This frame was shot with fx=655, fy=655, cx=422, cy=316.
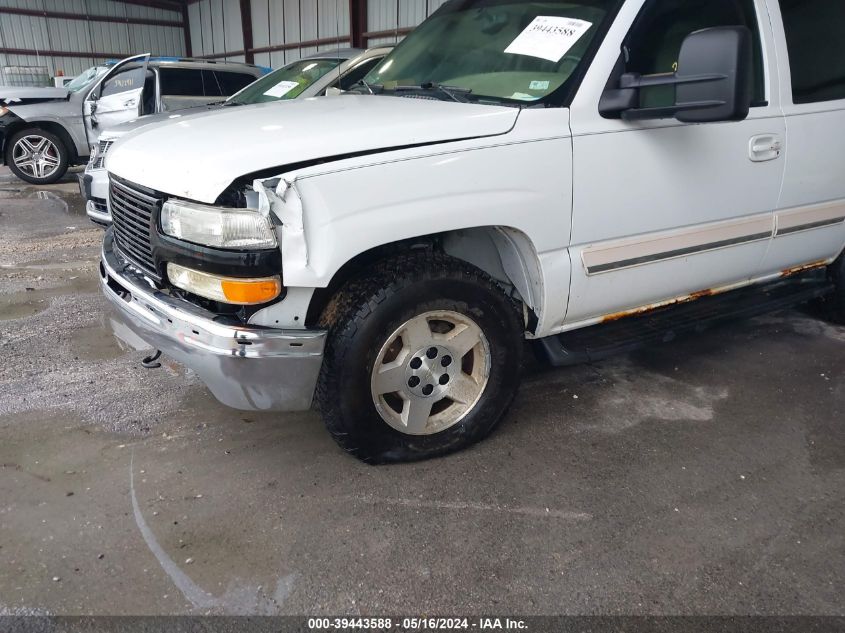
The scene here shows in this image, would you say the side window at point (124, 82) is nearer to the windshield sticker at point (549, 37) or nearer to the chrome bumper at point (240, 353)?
the windshield sticker at point (549, 37)

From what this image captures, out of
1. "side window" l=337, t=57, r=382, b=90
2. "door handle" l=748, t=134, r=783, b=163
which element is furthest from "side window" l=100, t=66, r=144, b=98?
"door handle" l=748, t=134, r=783, b=163

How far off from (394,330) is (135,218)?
1.07 m

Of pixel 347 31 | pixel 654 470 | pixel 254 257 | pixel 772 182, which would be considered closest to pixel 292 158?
pixel 254 257

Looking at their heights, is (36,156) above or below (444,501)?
below

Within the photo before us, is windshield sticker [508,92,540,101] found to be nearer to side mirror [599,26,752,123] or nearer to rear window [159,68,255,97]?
side mirror [599,26,752,123]

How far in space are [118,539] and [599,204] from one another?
84.3 inches

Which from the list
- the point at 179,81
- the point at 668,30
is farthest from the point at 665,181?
the point at 179,81

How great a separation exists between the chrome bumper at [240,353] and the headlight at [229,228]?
10.4 inches

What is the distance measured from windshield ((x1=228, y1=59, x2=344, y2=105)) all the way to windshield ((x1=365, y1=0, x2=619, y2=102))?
3.22 meters

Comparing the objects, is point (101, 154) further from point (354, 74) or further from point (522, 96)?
point (522, 96)

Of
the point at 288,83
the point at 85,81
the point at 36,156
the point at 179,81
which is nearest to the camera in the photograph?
the point at 288,83

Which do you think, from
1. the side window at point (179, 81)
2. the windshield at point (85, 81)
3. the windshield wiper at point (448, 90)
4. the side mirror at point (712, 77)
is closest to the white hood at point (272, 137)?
the windshield wiper at point (448, 90)

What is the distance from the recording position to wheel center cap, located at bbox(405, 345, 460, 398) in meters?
2.52

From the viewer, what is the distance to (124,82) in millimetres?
8586
